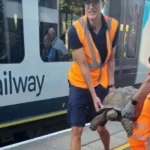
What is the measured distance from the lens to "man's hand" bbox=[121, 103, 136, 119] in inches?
90.8

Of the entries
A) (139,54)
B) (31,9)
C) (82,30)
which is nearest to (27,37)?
(31,9)

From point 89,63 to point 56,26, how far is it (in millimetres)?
2229

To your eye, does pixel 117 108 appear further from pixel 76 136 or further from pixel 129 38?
pixel 129 38

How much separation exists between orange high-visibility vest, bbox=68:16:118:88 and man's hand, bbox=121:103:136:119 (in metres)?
0.74

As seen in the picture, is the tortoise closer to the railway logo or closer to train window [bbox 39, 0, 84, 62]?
the railway logo

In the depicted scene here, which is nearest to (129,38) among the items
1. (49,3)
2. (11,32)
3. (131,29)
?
(131,29)

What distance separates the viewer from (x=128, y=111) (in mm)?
2309

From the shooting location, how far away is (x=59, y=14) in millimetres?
5066

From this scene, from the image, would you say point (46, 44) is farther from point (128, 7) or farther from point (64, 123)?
point (128, 7)

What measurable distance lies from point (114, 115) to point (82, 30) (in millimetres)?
892

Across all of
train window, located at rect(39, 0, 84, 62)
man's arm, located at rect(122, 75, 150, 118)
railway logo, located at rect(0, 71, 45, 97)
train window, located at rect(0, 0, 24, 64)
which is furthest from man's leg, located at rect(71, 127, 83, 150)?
train window, located at rect(39, 0, 84, 62)

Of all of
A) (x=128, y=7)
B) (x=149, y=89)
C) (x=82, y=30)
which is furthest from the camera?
(x=128, y=7)

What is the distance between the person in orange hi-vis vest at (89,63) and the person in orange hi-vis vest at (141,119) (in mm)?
446

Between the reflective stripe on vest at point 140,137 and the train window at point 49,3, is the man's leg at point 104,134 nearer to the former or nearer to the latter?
the reflective stripe on vest at point 140,137
